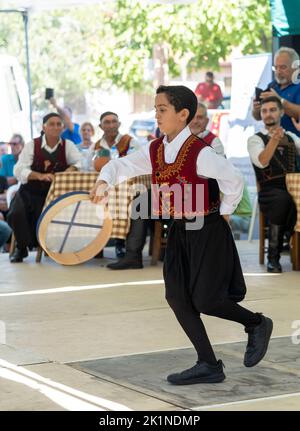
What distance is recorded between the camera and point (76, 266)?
9.06 meters

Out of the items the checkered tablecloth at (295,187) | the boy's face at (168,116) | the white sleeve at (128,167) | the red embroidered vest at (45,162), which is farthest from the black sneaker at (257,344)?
the red embroidered vest at (45,162)

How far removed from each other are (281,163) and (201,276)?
162 inches

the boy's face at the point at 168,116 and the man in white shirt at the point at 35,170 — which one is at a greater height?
the boy's face at the point at 168,116

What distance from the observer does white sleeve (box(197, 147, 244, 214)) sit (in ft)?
14.8

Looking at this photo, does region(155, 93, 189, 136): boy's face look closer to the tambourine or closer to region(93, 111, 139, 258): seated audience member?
the tambourine

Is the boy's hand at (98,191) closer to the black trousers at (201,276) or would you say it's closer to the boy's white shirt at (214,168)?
the boy's white shirt at (214,168)

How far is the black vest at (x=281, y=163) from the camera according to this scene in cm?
848

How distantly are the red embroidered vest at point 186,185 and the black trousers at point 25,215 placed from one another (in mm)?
4779

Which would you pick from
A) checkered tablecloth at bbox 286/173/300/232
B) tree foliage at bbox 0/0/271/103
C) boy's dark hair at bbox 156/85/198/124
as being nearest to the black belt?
boy's dark hair at bbox 156/85/198/124

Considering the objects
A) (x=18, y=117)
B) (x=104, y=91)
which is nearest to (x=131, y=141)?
(x=18, y=117)

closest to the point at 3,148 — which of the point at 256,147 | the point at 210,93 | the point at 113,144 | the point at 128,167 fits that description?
the point at 113,144

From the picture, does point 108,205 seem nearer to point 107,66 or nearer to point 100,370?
point 100,370

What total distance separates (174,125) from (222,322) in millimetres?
1948

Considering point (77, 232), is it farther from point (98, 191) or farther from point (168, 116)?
point (168, 116)
